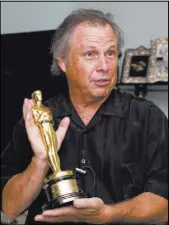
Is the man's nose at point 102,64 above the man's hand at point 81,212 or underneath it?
above

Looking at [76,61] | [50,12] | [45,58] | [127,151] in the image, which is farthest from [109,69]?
[50,12]

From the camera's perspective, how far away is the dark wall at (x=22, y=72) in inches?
76.4

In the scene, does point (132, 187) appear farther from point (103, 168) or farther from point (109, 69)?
point (109, 69)

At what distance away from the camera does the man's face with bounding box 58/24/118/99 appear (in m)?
0.86

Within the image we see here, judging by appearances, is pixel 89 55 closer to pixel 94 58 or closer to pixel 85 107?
pixel 94 58

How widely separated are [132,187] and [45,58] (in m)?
1.21

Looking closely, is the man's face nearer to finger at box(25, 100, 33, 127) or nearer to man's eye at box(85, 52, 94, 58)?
man's eye at box(85, 52, 94, 58)

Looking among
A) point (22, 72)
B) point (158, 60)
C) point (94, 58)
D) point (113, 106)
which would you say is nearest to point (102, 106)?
point (113, 106)

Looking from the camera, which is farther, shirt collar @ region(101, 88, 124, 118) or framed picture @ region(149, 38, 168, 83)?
framed picture @ region(149, 38, 168, 83)

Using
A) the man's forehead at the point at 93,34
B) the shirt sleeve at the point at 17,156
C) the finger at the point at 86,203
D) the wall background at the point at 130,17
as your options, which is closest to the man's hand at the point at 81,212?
the finger at the point at 86,203

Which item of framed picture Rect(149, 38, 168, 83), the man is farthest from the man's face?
framed picture Rect(149, 38, 168, 83)

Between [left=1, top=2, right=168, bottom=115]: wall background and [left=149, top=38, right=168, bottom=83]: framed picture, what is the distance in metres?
0.12

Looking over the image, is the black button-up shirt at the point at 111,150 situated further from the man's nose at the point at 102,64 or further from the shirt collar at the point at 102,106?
the man's nose at the point at 102,64

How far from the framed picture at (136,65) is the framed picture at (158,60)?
3 centimetres
